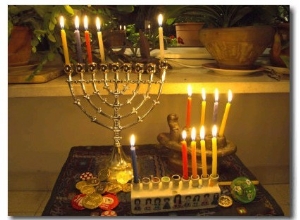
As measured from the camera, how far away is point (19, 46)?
2.93 feet

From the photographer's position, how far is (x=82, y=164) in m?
1.00

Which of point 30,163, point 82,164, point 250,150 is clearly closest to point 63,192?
point 82,164

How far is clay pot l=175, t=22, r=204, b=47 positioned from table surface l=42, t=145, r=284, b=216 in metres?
0.38

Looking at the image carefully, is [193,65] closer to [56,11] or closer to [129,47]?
[129,47]

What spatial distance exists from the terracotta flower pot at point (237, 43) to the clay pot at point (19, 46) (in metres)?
0.49

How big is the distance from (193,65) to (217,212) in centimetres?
55

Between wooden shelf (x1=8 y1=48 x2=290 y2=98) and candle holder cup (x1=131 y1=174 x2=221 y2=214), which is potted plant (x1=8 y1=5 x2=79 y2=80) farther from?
candle holder cup (x1=131 y1=174 x2=221 y2=214)

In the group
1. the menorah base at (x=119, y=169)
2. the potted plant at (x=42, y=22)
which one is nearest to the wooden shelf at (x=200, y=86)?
the potted plant at (x=42, y=22)

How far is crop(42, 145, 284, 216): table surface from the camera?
2.50 feet

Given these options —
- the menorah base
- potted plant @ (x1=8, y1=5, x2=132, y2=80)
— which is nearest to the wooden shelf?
potted plant @ (x1=8, y1=5, x2=132, y2=80)

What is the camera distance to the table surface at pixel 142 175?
0.76 m

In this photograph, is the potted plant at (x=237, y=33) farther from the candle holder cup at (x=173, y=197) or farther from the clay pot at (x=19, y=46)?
the clay pot at (x=19, y=46)

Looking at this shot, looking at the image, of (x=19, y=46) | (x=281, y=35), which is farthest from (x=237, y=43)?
(x=19, y=46)
